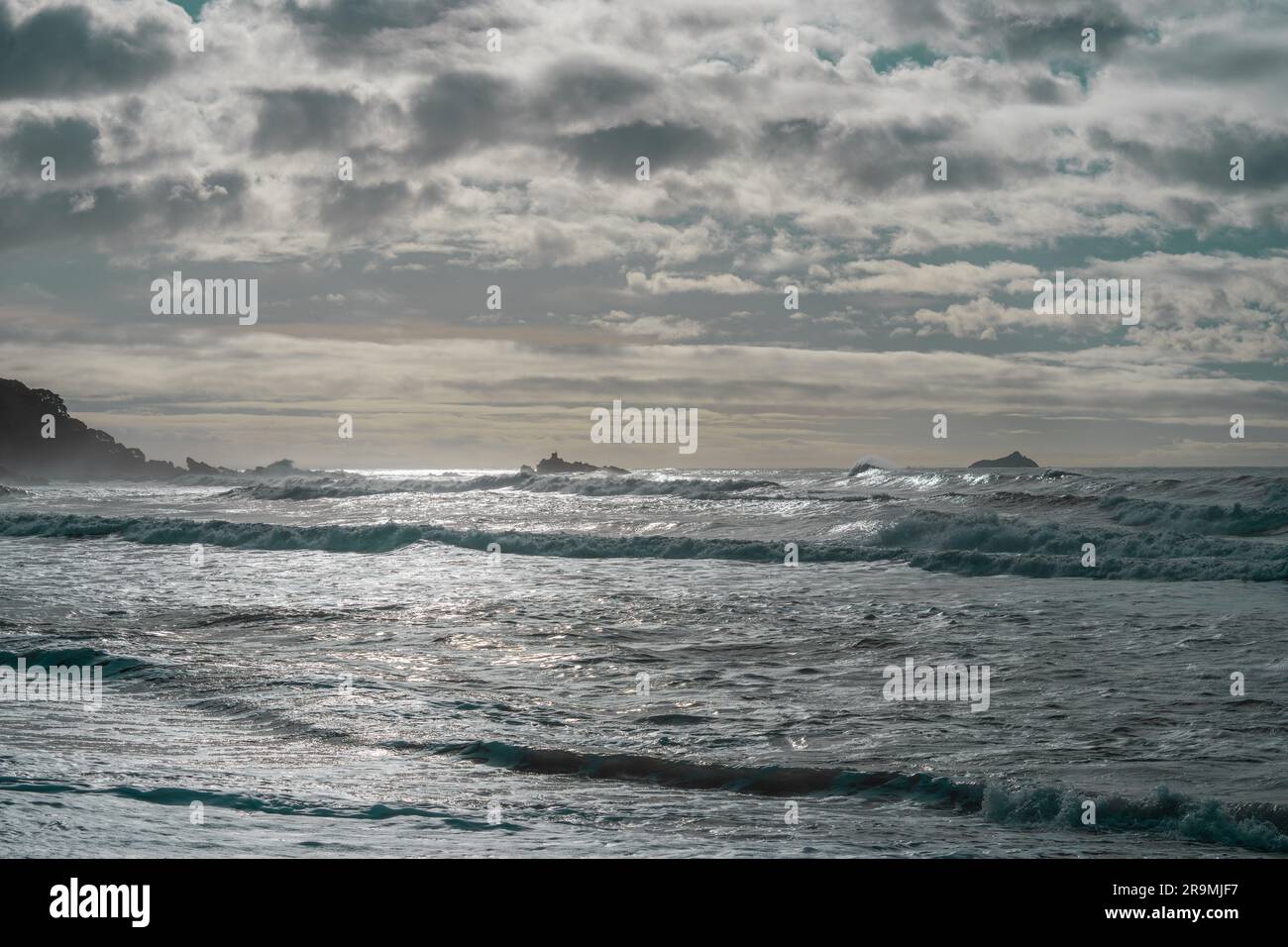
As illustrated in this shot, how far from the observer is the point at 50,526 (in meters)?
37.2

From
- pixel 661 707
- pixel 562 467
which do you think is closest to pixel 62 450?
pixel 562 467

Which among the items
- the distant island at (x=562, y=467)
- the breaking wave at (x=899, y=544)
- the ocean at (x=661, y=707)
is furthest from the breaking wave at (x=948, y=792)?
the distant island at (x=562, y=467)

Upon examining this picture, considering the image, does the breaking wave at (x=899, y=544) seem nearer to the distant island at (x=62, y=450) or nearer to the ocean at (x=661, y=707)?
the ocean at (x=661, y=707)

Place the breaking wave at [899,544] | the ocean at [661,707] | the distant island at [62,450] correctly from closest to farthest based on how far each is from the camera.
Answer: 1. the ocean at [661,707]
2. the breaking wave at [899,544]
3. the distant island at [62,450]

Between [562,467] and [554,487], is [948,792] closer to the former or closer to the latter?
[554,487]

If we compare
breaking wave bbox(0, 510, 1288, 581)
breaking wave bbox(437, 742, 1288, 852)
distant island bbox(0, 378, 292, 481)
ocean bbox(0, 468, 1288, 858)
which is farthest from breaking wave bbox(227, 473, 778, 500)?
distant island bbox(0, 378, 292, 481)

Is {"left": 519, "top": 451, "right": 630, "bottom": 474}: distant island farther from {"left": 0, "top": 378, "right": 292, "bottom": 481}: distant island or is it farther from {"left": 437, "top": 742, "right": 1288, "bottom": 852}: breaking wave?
{"left": 437, "top": 742, "right": 1288, "bottom": 852}: breaking wave

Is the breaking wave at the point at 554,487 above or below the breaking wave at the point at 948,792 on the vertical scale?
above

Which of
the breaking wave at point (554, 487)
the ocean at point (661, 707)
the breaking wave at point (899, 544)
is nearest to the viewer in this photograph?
the ocean at point (661, 707)

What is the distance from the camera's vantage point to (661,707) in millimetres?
10875

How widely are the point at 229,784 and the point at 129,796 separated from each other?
700 mm

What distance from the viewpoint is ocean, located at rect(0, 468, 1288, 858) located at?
7043mm

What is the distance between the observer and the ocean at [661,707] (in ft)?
23.1
